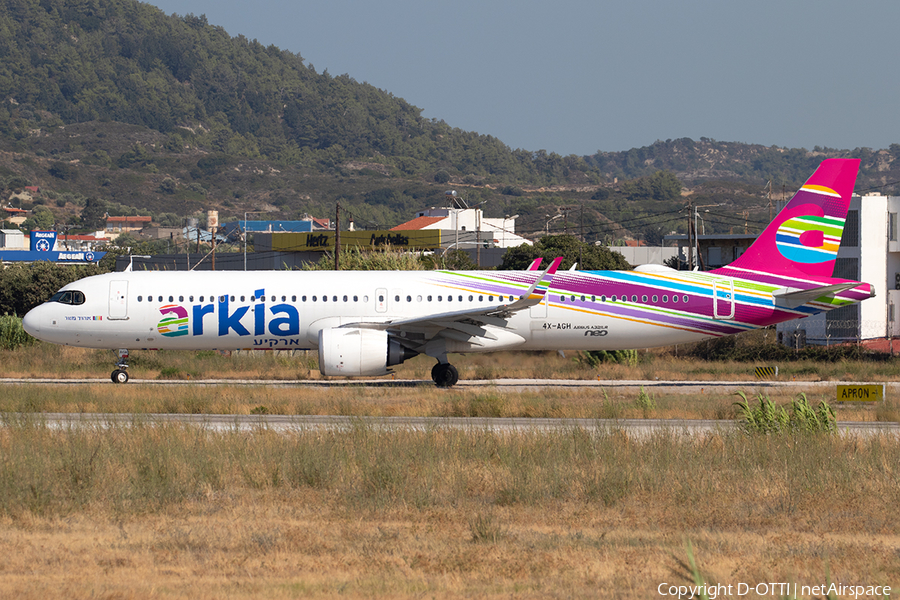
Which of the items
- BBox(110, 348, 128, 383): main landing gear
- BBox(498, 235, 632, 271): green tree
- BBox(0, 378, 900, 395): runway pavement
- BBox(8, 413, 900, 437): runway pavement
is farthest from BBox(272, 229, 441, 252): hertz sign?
BBox(8, 413, 900, 437): runway pavement

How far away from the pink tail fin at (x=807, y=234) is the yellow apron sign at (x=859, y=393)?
6776 mm

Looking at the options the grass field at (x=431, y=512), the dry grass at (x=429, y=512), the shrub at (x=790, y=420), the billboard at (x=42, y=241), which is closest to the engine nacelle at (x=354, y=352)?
the grass field at (x=431, y=512)

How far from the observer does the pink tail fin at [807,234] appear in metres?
30.2

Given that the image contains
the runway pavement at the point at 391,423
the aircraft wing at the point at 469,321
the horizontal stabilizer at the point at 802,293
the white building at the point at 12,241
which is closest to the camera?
the runway pavement at the point at 391,423

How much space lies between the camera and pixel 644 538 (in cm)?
1105

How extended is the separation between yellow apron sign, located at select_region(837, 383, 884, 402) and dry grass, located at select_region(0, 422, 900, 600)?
22.9 feet

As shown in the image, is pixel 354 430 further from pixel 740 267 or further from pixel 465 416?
pixel 740 267

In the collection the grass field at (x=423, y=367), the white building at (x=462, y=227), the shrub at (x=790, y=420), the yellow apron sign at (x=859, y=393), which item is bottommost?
the grass field at (x=423, y=367)

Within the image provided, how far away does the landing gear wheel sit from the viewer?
95.5 ft

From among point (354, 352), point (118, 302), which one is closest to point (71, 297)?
point (118, 302)

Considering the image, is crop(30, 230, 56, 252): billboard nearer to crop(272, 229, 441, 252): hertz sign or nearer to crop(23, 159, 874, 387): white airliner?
crop(272, 229, 441, 252): hertz sign

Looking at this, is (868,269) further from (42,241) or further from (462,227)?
(42,241)

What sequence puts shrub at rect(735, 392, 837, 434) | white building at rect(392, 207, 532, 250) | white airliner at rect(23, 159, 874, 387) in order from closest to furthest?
shrub at rect(735, 392, 837, 434), white airliner at rect(23, 159, 874, 387), white building at rect(392, 207, 532, 250)

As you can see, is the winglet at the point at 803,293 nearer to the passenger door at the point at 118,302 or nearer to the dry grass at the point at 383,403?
the dry grass at the point at 383,403
